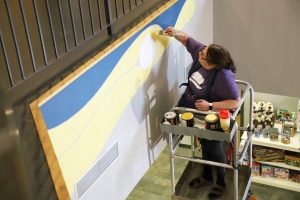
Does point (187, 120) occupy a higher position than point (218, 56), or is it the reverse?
point (218, 56)

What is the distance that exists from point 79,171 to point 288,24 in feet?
10.4

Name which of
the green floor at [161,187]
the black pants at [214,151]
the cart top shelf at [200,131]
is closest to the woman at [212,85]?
the black pants at [214,151]

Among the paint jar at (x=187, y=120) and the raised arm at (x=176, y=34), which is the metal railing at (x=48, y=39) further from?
the paint jar at (x=187, y=120)

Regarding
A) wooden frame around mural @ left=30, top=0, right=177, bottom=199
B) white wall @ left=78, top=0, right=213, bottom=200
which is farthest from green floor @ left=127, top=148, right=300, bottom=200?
wooden frame around mural @ left=30, top=0, right=177, bottom=199

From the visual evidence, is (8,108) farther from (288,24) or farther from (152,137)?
(288,24)

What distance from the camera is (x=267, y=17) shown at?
5590 millimetres

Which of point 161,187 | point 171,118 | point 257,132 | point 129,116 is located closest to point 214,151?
point 171,118

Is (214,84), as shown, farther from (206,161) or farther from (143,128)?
(143,128)

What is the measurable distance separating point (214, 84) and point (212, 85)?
3 cm

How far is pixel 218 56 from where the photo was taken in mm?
3992

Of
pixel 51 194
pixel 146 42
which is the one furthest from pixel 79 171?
pixel 146 42

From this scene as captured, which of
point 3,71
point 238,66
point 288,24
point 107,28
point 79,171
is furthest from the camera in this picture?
point 238,66

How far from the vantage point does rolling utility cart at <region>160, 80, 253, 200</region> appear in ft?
12.7

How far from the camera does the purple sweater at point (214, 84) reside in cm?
400
